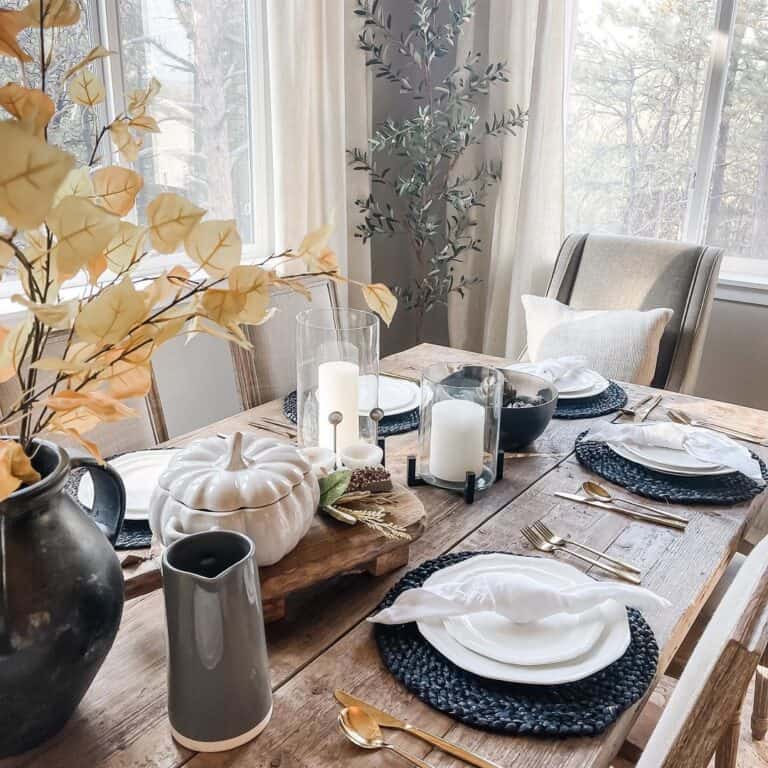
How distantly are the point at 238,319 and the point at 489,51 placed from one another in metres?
2.77

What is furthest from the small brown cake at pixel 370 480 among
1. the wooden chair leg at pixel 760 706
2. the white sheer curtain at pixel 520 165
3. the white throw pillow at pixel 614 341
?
the white sheer curtain at pixel 520 165

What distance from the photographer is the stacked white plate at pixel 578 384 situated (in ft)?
5.38

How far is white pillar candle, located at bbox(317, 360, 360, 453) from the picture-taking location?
122 cm

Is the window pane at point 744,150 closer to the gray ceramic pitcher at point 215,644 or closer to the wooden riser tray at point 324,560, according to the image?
the wooden riser tray at point 324,560

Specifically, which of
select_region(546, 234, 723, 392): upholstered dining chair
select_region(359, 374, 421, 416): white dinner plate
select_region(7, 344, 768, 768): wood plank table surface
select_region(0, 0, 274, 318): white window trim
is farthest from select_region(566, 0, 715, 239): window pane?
select_region(7, 344, 768, 768): wood plank table surface

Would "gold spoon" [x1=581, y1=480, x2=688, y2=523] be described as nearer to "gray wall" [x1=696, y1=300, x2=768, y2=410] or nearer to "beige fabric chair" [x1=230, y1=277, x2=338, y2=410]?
"beige fabric chair" [x1=230, y1=277, x2=338, y2=410]

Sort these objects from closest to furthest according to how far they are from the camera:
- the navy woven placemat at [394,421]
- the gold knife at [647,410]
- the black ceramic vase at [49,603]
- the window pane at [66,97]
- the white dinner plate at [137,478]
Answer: the black ceramic vase at [49,603], the white dinner plate at [137,478], the navy woven placemat at [394,421], the gold knife at [647,410], the window pane at [66,97]

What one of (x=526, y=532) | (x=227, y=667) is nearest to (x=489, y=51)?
(x=526, y=532)

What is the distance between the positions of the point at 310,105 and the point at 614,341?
1321 millimetres

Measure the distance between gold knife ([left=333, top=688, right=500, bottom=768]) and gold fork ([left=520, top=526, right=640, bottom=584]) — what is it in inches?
15.4

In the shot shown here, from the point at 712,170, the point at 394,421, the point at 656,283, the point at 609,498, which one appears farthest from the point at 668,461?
the point at 712,170

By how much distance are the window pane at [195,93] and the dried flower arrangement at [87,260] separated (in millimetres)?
1857

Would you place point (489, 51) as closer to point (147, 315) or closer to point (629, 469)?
point (629, 469)

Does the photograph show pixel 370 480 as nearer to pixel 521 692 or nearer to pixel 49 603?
pixel 521 692
